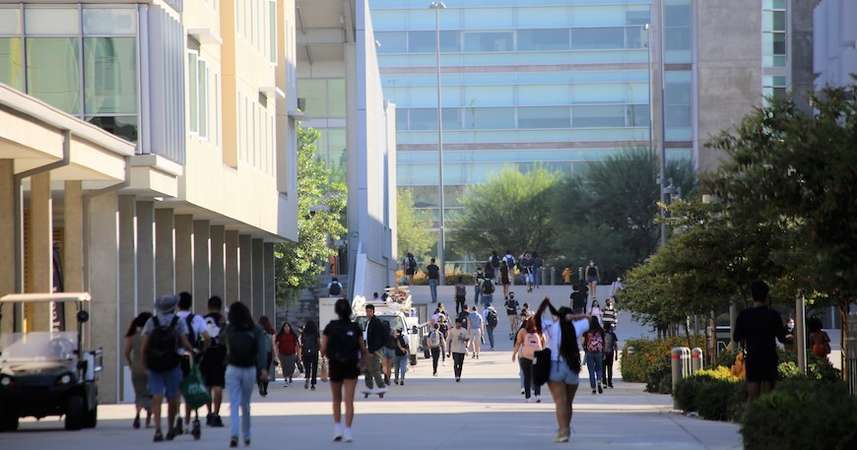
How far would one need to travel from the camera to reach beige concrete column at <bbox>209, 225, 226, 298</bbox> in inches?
1876

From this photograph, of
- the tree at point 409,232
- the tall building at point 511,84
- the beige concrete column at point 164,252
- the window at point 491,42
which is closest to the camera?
the beige concrete column at point 164,252

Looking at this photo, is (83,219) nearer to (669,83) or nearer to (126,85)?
(126,85)

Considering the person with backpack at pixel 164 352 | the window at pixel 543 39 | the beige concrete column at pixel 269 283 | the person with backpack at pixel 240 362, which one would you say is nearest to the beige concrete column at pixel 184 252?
the beige concrete column at pixel 269 283

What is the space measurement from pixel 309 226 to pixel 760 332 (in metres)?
46.2

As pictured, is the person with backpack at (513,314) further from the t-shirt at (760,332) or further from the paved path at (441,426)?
the t-shirt at (760,332)

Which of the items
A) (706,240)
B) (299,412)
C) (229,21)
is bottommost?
(299,412)

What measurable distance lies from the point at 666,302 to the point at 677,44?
74.8 m

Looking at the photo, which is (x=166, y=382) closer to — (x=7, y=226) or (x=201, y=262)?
(x=7, y=226)

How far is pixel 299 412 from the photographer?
95.6 ft

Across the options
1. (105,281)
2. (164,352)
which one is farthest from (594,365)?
(164,352)

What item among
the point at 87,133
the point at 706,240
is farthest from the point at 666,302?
the point at 87,133

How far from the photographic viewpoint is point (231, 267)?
51.2 meters

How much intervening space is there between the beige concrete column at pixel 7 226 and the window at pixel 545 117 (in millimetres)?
95863

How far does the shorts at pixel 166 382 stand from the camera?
66.7ft
